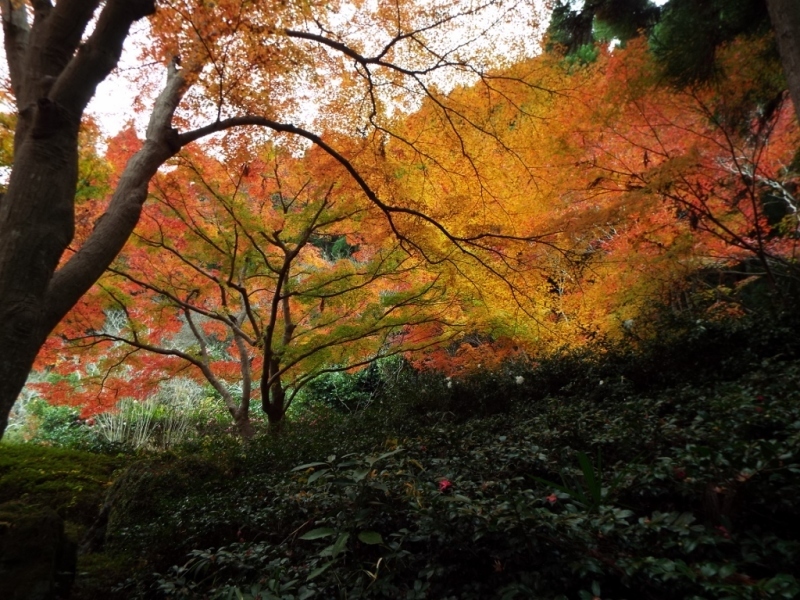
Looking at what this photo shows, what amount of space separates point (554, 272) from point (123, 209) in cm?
384

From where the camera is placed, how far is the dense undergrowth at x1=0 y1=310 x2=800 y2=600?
59.9 inches

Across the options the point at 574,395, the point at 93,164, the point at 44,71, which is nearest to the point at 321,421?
the point at 574,395

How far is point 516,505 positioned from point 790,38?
3.84 metres

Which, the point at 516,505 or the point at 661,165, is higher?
the point at 661,165

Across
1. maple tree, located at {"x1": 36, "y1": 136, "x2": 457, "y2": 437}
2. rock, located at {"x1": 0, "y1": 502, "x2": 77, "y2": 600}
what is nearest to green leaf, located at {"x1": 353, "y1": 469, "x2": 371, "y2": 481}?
rock, located at {"x1": 0, "y1": 502, "x2": 77, "y2": 600}

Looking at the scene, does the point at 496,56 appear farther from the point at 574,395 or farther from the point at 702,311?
the point at 702,311

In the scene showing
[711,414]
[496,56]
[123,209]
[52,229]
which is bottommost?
[711,414]

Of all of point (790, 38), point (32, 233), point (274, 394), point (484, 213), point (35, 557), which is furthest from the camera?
point (274, 394)

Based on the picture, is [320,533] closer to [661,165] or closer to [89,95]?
[89,95]

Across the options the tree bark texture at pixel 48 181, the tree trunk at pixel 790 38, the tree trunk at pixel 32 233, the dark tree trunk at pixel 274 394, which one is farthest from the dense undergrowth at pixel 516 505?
the tree trunk at pixel 790 38

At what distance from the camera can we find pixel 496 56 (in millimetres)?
3869

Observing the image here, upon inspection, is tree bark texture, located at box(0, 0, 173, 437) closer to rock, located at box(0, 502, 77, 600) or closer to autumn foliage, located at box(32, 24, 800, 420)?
rock, located at box(0, 502, 77, 600)

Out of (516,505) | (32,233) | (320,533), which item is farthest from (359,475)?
(32,233)

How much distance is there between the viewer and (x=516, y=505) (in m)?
1.66
